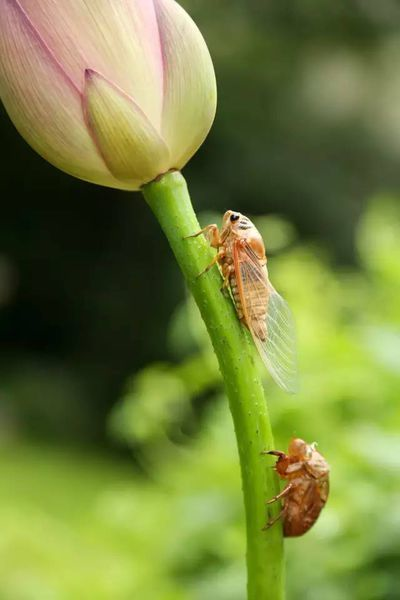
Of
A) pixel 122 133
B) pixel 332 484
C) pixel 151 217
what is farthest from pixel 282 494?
pixel 151 217

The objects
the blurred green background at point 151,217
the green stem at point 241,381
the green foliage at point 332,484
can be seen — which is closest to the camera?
A: the green stem at point 241,381

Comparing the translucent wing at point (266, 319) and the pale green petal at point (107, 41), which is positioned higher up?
the pale green petal at point (107, 41)

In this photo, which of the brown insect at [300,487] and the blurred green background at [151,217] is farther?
the blurred green background at [151,217]

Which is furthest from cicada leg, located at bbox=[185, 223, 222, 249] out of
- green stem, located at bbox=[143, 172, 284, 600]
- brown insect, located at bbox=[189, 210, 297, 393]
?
green stem, located at bbox=[143, 172, 284, 600]

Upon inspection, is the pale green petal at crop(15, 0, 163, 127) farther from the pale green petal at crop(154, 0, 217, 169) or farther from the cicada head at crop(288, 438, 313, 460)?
the cicada head at crop(288, 438, 313, 460)

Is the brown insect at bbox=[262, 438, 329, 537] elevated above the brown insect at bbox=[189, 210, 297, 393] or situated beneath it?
situated beneath

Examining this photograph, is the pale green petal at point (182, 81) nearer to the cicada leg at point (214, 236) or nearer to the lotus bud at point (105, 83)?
the lotus bud at point (105, 83)

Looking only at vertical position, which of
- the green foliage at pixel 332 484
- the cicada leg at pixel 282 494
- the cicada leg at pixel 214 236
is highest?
the green foliage at pixel 332 484

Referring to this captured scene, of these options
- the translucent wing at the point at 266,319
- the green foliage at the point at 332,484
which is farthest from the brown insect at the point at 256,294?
the green foliage at the point at 332,484
